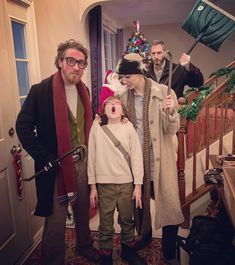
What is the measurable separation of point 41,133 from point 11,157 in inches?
17.5

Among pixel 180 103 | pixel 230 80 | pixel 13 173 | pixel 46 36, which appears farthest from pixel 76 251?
pixel 46 36

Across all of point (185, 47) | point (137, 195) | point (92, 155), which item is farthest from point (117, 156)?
point (185, 47)

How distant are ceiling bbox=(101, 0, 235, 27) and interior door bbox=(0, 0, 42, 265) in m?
2.50

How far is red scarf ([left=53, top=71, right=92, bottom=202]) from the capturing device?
5.45ft

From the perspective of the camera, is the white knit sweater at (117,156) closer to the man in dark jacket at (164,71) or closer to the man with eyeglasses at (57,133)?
the man with eyeglasses at (57,133)

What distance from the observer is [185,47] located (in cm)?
670

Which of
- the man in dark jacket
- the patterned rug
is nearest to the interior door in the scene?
the patterned rug

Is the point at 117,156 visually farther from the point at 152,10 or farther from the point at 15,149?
the point at 152,10

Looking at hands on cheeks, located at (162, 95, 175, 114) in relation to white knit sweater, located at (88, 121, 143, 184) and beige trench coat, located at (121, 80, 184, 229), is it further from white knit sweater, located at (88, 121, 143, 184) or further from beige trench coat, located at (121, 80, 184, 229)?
white knit sweater, located at (88, 121, 143, 184)

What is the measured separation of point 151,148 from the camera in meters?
1.75

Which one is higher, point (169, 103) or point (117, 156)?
point (169, 103)

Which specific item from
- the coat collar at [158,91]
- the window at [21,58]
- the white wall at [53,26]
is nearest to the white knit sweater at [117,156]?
the coat collar at [158,91]

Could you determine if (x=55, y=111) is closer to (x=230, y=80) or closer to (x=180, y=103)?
(x=180, y=103)

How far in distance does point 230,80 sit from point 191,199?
3.56ft
